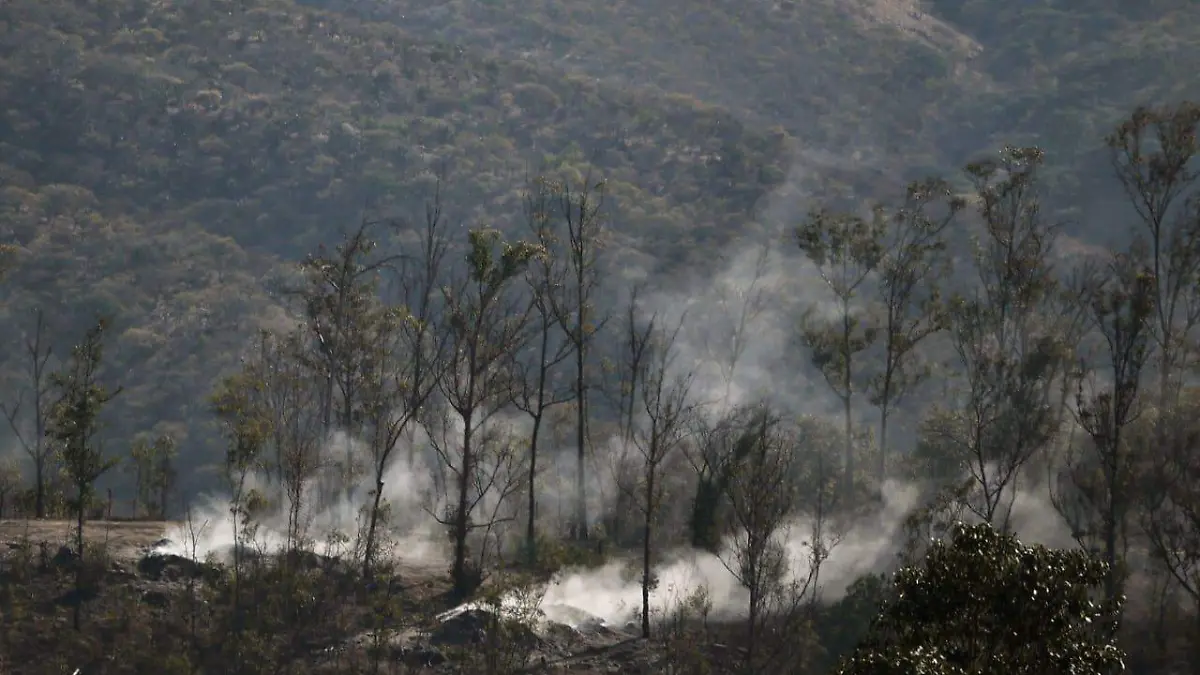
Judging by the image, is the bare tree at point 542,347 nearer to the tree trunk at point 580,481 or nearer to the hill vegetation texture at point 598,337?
the tree trunk at point 580,481

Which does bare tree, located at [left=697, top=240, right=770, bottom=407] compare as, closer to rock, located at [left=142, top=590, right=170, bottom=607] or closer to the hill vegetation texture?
the hill vegetation texture

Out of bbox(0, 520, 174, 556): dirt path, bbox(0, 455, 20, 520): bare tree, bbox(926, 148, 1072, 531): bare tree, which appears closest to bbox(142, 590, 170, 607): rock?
bbox(0, 520, 174, 556): dirt path

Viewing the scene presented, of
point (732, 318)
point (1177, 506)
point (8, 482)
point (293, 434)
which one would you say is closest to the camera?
point (1177, 506)

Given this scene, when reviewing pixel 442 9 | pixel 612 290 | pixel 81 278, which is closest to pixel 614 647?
pixel 612 290

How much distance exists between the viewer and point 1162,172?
43688 millimetres

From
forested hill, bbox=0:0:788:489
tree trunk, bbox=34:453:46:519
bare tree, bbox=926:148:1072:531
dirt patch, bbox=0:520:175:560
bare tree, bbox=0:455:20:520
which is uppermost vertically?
forested hill, bbox=0:0:788:489

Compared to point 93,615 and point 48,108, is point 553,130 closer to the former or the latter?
point 48,108

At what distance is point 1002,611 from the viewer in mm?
15391

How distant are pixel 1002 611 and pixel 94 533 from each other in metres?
26.9

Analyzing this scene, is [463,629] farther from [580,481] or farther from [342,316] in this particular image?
[342,316]

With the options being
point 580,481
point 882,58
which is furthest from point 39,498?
point 882,58

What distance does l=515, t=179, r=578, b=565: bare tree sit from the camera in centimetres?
4053

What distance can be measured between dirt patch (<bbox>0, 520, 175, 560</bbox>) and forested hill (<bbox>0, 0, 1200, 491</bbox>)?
123 ft

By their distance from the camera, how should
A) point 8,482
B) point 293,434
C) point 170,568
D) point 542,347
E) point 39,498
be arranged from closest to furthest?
point 170,568 < point 293,434 < point 39,498 < point 8,482 < point 542,347
